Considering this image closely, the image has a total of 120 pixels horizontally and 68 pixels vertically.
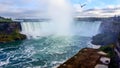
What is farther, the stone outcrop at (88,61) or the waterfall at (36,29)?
the waterfall at (36,29)

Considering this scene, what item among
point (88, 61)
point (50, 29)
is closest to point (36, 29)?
point (50, 29)

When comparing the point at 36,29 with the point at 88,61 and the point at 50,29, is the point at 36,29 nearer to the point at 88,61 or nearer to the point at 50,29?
the point at 50,29

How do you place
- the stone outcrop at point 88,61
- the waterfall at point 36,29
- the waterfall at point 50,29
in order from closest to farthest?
the stone outcrop at point 88,61
the waterfall at point 36,29
the waterfall at point 50,29

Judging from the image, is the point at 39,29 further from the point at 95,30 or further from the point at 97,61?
the point at 97,61

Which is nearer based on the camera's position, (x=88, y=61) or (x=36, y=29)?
(x=88, y=61)

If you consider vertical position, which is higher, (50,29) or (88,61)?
(88,61)

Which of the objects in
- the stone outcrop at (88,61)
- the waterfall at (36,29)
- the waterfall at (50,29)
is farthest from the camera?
the waterfall at (50,29)

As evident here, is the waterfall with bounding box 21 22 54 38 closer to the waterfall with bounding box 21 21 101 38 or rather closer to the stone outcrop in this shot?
the waterfall with bounding box 21 21 101 38

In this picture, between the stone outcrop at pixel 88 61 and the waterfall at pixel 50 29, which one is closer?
the stone outcrop at pixel 88 61

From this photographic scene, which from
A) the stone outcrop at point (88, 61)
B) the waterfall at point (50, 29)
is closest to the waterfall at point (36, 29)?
the waterfall at point (50, 29)

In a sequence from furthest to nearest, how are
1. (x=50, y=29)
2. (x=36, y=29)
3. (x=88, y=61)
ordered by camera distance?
1. (x=50, y=29)
2. (x=36, y=29)
3. (x=88, y=61)

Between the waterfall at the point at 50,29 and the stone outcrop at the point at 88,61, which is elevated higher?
the stone outcrop at the point at 88,61

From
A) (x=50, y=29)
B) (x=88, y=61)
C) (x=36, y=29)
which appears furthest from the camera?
(x=50, y=29)

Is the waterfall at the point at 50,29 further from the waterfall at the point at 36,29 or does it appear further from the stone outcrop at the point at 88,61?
the stone outcrop at the point at 88,61
